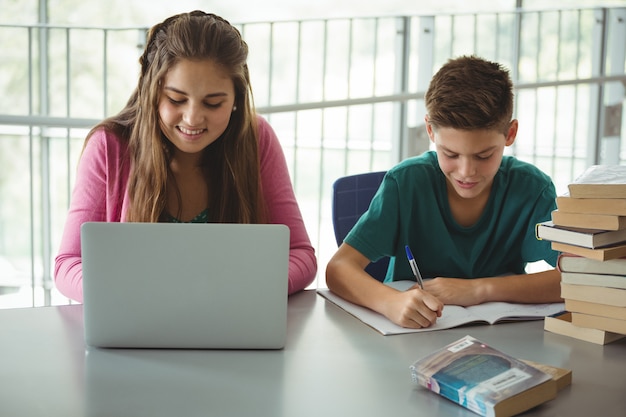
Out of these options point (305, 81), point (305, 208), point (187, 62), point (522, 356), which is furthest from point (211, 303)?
point (305, 81)

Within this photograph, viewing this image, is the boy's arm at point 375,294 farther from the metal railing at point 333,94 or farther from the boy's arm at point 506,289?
the metal railing at point 333,94

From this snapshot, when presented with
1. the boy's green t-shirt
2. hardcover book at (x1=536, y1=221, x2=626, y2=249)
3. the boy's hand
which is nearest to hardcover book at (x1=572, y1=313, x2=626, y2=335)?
hardcover book at (x1=536, y1=221, x2=626, y2=249)

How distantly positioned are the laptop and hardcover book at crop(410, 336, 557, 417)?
253 mm

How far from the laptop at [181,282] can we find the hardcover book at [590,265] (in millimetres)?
485

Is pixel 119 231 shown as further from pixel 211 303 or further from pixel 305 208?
pixel 305 208

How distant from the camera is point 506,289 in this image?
1.46 m

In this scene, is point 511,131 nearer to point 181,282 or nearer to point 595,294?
point 595,294

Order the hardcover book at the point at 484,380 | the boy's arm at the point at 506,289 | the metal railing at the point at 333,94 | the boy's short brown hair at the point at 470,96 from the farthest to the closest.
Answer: the metal railing at the point at 333,94
the boy's short brown hair at the point at 470,96
the boy's arm at the point at 506,289
the hardcover book at the point at 484,380

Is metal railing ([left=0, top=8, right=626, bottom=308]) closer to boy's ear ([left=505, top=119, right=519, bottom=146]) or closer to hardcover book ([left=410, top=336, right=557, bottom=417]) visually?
boy's ear ([left=505, top=119, right=519, bottom=146])

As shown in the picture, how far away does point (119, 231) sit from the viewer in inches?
44.3

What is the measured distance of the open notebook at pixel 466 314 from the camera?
132cm

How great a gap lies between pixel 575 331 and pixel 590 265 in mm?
112

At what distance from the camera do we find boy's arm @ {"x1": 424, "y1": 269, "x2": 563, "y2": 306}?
4.76 feet

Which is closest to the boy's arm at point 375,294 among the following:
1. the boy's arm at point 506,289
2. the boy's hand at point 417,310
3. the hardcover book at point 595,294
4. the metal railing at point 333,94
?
the boy's hand at point 417,310
